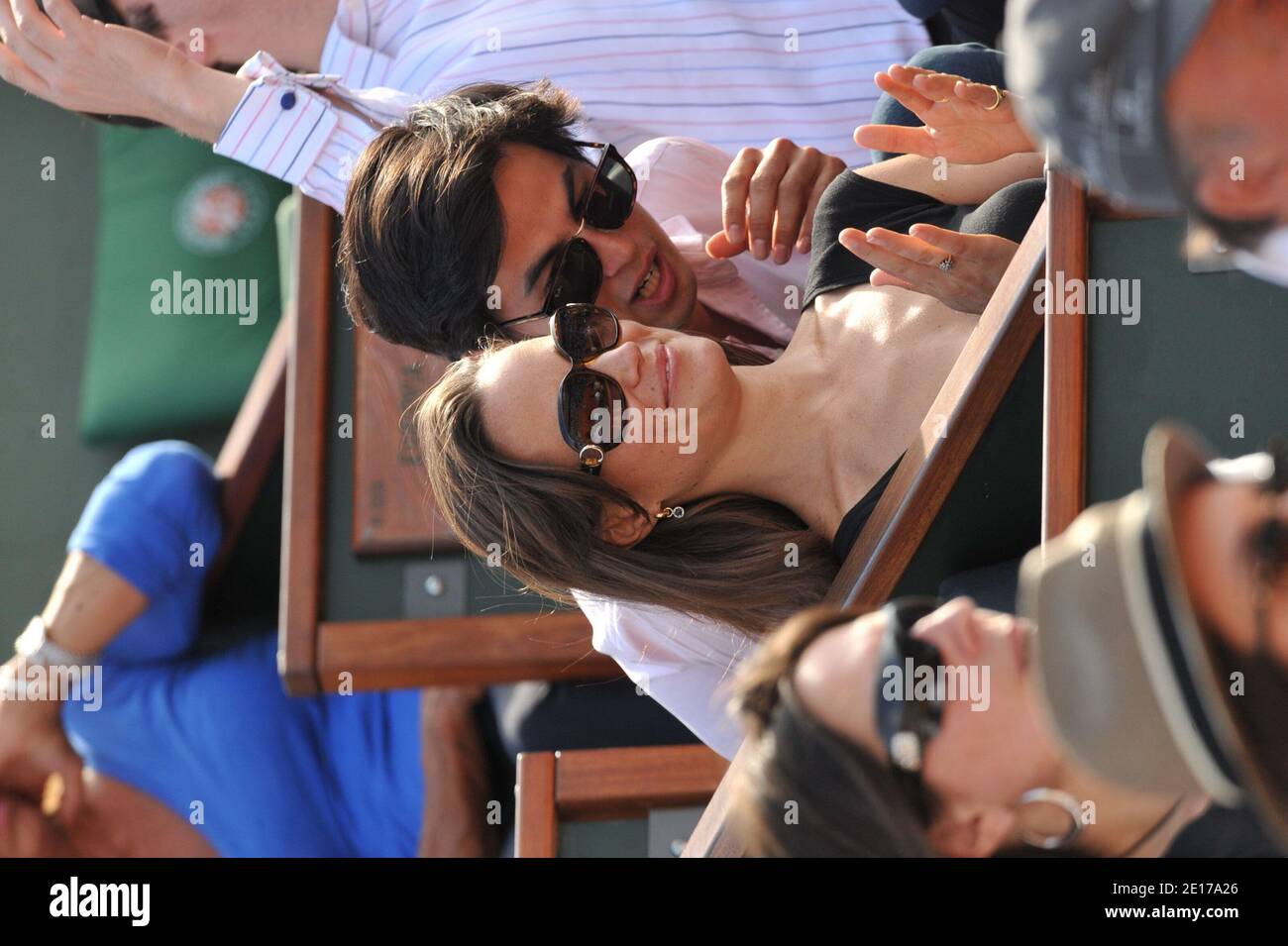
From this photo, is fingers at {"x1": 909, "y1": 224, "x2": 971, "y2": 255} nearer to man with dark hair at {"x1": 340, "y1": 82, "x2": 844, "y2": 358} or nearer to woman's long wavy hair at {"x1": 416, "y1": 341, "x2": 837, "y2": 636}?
woman's long wavy hair at {"x1": 416, "y1": 341, "x2": 837, "y2": 636}

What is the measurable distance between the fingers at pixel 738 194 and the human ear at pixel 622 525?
1.32ft

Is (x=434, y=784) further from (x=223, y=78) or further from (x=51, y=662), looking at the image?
(x=223, y=78)

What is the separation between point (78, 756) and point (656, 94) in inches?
53.6

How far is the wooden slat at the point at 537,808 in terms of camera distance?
4.77 feet

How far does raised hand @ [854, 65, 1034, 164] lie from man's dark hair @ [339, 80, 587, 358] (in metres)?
0.50

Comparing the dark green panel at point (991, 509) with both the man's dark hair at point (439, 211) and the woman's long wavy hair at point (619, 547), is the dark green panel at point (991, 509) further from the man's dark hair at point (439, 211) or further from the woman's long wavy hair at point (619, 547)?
the man's dark hair at point (439, 211)

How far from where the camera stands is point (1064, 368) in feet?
3.30

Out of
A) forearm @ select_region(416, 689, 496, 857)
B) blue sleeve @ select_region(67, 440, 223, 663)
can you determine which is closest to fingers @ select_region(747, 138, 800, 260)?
forearm @ select_region(416, 689, 496, 857)

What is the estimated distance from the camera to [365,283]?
1.69m

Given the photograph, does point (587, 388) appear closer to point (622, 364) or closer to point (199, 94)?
point (622, 364)

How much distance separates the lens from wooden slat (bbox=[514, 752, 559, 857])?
145 centimetres

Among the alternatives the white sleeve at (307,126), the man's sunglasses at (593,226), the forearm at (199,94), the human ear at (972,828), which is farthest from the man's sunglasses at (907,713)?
the forearm at (199,94)

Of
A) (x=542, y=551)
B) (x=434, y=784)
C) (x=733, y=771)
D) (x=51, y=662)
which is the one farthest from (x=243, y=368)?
(x=733, y=771)

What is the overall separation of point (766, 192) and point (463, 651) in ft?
2.26
